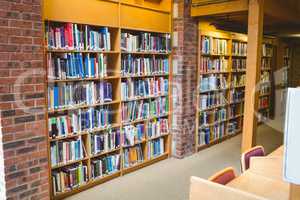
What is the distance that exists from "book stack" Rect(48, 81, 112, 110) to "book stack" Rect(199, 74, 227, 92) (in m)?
1.96

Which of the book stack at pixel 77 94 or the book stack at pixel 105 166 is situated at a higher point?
the book stack at pixel 77 94

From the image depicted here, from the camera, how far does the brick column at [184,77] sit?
432 cm

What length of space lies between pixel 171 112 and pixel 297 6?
265 centimetres

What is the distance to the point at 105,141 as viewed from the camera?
3.67 meters

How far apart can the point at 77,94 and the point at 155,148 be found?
1.65 m

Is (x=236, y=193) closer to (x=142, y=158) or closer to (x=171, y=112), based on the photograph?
(x=142, y=158)

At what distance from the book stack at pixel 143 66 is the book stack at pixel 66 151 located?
108 centimetres

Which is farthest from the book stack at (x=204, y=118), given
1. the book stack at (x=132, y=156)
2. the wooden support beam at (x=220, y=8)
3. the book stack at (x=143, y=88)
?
the wooden support beam at (x=220, y=8)

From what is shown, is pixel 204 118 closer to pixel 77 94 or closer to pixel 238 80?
pixel 238 80

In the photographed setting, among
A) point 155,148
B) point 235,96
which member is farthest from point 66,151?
point 235,96

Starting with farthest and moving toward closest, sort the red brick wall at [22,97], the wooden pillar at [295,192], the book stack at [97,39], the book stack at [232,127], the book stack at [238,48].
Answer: the book stack at [232,127] < the book stack at [238,48] < the book stack at [97,39] < the red brick wall at [22,97] < the wooden pillar at [295,192]

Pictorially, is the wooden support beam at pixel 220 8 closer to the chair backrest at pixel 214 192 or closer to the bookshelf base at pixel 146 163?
the bookshelf base at pixel 146 163

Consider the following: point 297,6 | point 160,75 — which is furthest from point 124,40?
point 297,6

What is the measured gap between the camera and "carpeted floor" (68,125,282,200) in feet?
10.9
